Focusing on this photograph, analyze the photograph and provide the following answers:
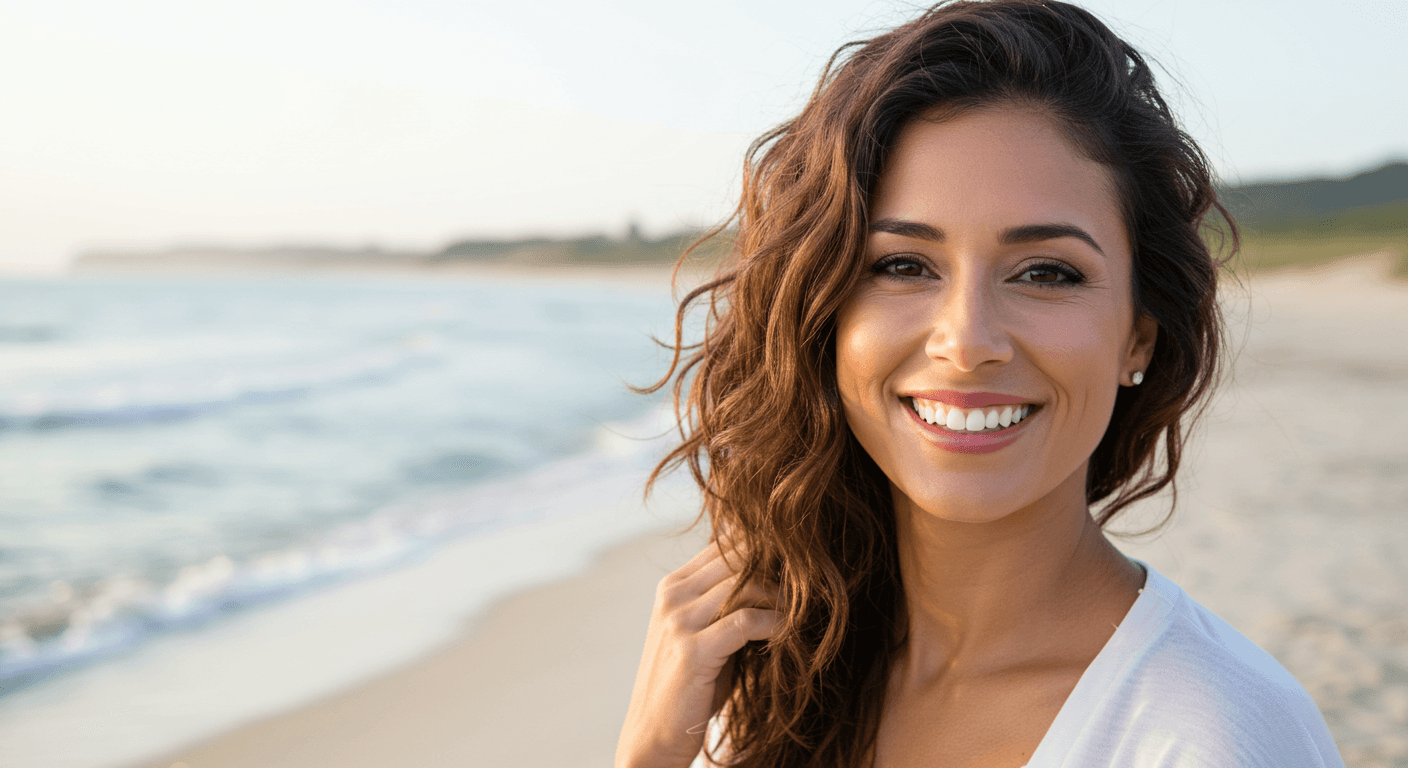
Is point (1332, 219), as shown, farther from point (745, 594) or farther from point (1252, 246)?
point (745, 594)

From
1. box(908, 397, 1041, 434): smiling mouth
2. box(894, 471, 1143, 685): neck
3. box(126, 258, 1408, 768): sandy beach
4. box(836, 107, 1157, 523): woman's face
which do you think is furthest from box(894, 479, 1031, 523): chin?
box(126, 258, 1408, 768): sandy beach

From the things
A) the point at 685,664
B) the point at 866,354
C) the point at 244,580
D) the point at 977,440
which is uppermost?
the point at 866,354

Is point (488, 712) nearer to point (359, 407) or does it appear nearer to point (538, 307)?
point (359, 407)

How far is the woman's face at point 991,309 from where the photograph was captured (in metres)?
1.84

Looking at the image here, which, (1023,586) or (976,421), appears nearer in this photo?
(976,421)

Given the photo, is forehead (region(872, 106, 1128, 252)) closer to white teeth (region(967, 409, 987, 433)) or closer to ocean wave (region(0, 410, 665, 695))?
white teeth (region(967, 409, 987, 433))

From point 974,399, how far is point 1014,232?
31 cm

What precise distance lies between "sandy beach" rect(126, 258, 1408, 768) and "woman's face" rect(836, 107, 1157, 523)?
44.6 inches

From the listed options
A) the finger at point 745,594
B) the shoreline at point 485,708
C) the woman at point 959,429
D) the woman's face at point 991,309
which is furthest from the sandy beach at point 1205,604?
the finger at point 745,594

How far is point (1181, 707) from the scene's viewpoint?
5.54ft

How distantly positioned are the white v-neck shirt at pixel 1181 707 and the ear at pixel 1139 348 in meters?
0.48

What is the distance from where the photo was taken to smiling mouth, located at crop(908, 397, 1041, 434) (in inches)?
73.5

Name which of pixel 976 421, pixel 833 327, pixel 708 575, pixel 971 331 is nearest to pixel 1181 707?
pixel 976 421

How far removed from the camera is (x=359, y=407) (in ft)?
52.7
